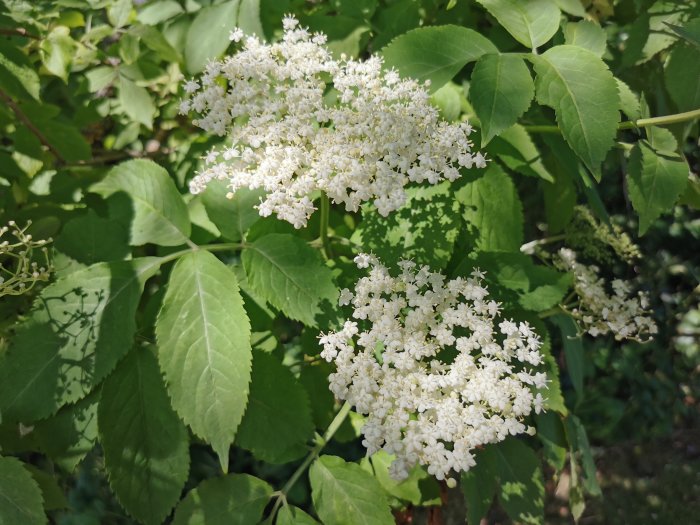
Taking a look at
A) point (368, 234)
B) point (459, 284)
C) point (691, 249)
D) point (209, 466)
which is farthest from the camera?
point (691, 249)

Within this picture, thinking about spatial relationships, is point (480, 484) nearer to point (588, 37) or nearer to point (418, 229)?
point (418, 229)

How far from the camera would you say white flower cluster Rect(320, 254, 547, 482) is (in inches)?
53.8

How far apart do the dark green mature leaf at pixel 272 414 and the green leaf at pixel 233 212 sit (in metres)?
0.40

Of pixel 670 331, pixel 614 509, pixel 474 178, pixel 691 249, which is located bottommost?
pixel 614 509

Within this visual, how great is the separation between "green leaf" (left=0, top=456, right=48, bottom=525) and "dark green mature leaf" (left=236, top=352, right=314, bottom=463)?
1.72 ft

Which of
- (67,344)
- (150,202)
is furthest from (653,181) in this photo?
(67,344)

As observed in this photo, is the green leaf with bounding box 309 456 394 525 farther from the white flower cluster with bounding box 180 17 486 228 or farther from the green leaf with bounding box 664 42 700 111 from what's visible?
the green leaf with bounding box 664 42 700 111

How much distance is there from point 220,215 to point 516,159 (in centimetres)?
98

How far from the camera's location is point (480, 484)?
169 cm

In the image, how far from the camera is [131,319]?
163 cm

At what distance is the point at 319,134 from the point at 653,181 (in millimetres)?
1023

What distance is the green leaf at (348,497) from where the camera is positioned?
1.66 metres

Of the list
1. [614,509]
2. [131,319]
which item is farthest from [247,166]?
[614,509]

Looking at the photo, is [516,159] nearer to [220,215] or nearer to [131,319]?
[220,215]
